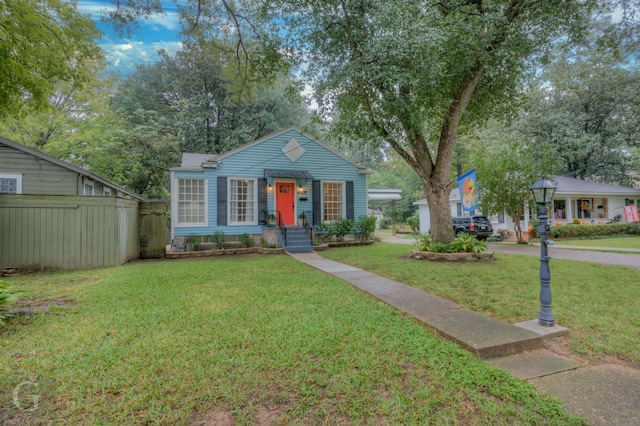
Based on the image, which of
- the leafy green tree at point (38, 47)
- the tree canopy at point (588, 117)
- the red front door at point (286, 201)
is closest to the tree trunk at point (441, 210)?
the red front door at point (286, 201)

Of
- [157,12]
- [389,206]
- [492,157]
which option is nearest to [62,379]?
[157,12]

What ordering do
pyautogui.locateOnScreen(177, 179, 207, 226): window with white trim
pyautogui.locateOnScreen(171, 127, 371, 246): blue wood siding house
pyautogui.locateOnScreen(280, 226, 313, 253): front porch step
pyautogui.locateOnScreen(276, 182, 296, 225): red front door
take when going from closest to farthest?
1. pyautogui.locateOnScreen(280, 226, 313, 253): front porch step
2. pyautogui.locateOnScreen(177, 179, 207, 226): window with white trim
3. pyautogui.locateOnScreen(171, 127, 371, 246): blue wood siding house
4. pyautogui.locateOnScreen(276, 182, 296, 225): red front door

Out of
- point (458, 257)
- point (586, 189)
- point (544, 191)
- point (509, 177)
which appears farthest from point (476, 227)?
point (544, 191)

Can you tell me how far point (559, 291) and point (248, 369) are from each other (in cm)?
525

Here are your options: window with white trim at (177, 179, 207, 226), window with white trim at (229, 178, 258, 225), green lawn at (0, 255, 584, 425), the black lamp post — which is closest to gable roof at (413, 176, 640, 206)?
Answer: window with white trim at (229, 178, 258, 225)

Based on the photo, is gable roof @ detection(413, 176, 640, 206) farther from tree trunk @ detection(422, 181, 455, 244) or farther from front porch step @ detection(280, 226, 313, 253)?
front porch step @ detection(280, 226, 313, 253)

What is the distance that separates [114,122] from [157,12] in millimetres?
12521

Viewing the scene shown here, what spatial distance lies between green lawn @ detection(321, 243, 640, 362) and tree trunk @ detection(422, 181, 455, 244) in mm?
1364

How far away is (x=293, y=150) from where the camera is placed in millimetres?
12383

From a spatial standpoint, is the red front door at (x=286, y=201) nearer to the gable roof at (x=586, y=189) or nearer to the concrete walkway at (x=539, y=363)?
the concrete walkway at (x=539, y=363)

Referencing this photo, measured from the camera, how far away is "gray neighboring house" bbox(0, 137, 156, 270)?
6449 mm

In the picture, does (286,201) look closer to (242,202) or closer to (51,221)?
(242,202)

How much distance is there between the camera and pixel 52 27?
6.73m

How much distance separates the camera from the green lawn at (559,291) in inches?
124
